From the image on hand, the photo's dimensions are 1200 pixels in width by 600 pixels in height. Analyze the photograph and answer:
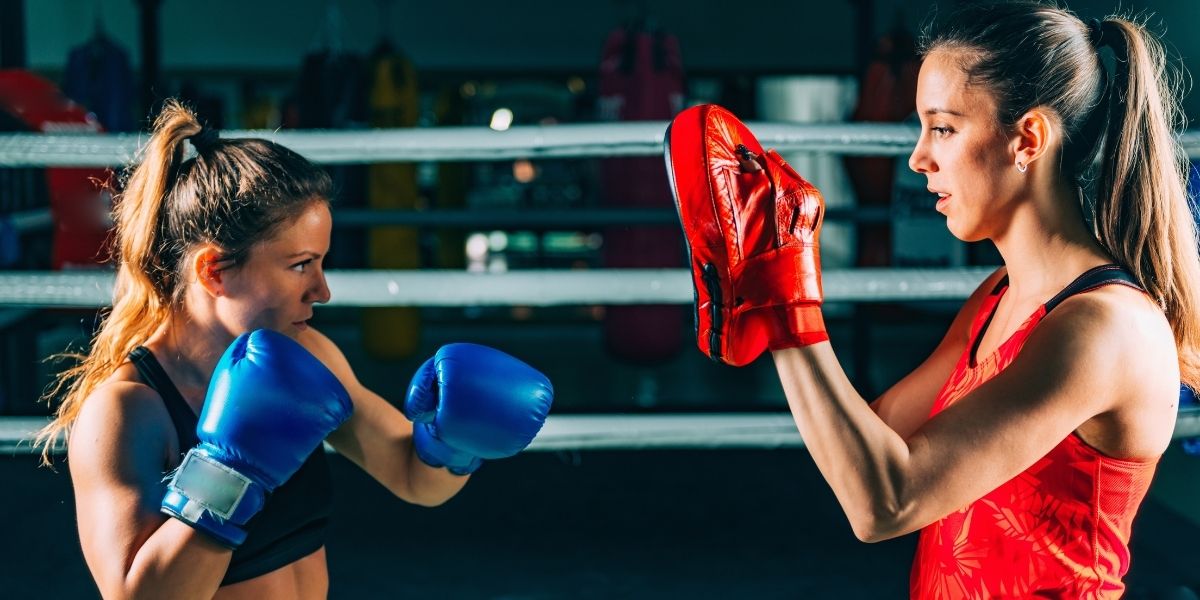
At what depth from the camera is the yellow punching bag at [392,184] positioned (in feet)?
15.7

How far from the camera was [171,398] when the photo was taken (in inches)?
46.4

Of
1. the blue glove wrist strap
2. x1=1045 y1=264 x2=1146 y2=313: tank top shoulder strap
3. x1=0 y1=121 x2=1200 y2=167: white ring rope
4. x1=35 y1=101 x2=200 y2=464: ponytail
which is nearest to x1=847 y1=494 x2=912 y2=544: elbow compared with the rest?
x1=1045 y1=264 x2=1146 y2=313: tank top shoulder strap

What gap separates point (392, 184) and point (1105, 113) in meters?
4.13

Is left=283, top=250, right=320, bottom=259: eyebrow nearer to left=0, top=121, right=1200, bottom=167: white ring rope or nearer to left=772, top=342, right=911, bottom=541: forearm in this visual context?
left=772, top=342, right=911, bottom=541: forearm

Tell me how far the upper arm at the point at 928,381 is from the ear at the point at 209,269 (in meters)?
0.79

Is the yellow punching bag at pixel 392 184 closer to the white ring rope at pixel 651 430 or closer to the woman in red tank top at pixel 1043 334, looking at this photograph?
the white ring rope at pixel 651 430

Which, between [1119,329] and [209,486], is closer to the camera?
[1119,329]

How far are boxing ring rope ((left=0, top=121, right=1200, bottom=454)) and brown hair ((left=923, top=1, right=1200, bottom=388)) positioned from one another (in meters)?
1.15

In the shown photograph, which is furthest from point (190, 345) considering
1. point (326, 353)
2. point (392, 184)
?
point (392, 184)

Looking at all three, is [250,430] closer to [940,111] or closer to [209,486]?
[209,486]

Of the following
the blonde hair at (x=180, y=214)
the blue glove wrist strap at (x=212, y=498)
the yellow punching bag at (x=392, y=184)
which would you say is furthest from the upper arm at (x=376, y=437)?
the yellow punching bag at (x=392, y=184)

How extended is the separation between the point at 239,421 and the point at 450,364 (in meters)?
0.27

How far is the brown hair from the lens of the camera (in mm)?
974

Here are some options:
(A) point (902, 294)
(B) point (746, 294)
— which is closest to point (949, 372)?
(B) point (746, 294)
